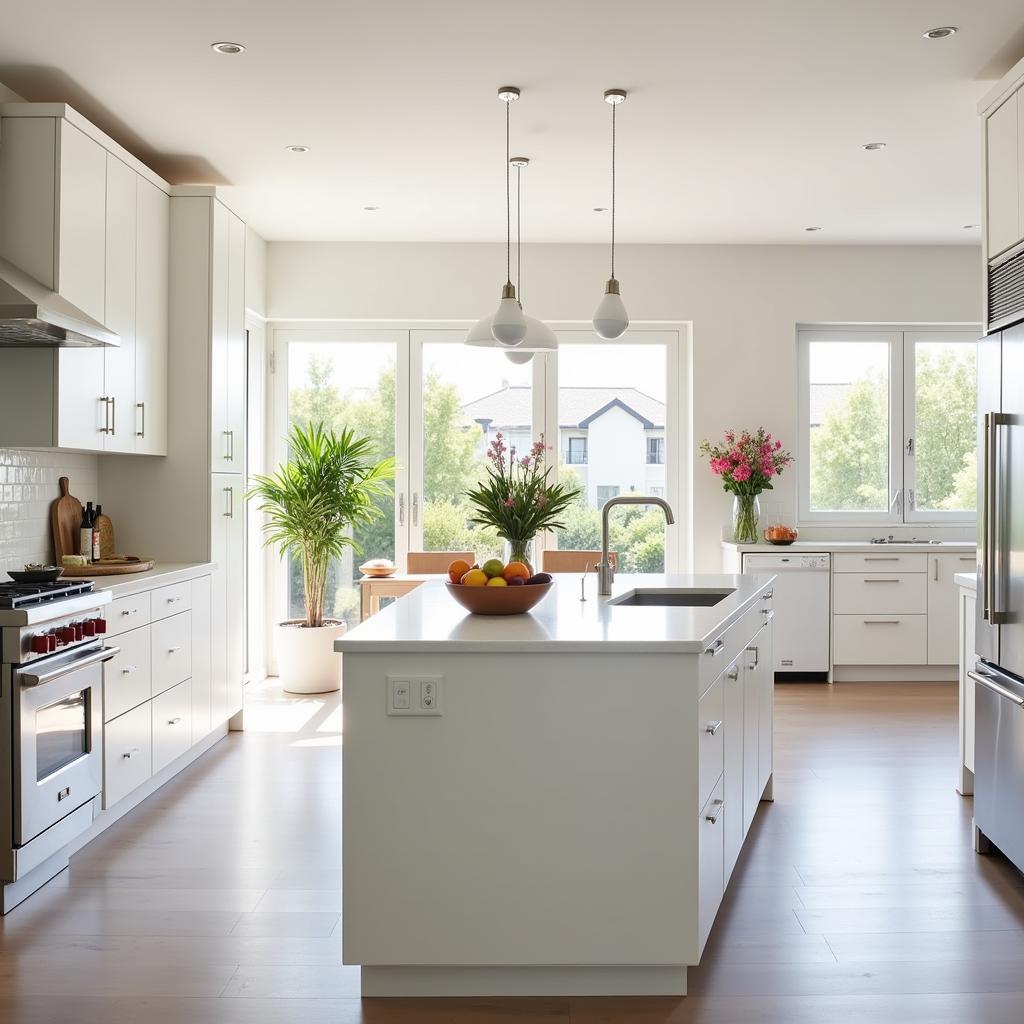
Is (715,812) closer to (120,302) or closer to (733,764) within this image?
(733,764)

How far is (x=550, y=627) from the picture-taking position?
103 inches

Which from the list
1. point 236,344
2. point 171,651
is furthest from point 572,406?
point 171,651

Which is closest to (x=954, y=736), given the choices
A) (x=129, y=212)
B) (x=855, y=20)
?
(x=855, y=20)

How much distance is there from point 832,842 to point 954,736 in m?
1.86

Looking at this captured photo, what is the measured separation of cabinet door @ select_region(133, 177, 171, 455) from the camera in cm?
444

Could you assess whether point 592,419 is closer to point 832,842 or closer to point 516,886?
point 832,842

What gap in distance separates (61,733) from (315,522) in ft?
9.29

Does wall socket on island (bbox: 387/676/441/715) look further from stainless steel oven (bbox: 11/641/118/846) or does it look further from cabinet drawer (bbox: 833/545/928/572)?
cabinet drawer (bbox: 833/545/928/572)

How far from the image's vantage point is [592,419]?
678cm

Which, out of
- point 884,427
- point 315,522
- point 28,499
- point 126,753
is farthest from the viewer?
point 884,427

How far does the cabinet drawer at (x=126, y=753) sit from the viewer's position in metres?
3.57

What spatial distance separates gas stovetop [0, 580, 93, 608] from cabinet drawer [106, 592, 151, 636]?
23 centimetres

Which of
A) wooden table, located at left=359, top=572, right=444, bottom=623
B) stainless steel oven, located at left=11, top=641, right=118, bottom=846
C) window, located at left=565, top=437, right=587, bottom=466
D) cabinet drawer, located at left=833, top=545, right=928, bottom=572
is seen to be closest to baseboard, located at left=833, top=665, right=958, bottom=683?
cabinet drawer, located at left=833, top=545, right=928, bottom=572

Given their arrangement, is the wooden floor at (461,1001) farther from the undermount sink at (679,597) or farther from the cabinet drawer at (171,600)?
the undermount sink at (679,597)
